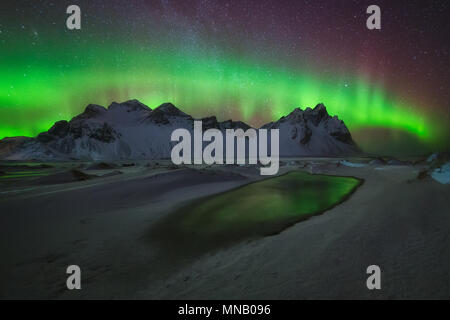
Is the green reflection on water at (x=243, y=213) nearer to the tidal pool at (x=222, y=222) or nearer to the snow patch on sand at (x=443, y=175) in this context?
the tidal pool at (x=222, y=222)

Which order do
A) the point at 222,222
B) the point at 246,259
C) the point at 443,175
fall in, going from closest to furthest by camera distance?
1. the point at 246,259
2. the point at 222,222
3. the point at 443,175

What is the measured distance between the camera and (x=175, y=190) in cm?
1636

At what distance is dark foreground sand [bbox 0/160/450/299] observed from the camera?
3906 mm

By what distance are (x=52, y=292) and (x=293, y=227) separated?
7.19 metres

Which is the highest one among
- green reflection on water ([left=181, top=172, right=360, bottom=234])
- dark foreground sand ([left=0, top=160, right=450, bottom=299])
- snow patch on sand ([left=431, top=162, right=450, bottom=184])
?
snow patch on sand ([left=431, top=162, right=450, bottom=184])

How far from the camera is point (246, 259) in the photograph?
5277mm

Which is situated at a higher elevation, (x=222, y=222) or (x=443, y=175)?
(x=443, y=175)

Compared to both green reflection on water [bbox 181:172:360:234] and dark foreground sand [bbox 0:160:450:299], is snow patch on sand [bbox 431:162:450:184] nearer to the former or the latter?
dark foreground sand [bbox 0:160:450:299]

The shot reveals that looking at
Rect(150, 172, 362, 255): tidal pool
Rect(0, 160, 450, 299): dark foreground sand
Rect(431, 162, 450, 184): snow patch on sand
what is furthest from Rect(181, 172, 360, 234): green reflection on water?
Rect(431, 162, 450, 184): snow patch on sand

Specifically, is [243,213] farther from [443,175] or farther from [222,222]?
[443,175]

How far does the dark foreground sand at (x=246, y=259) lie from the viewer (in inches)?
154

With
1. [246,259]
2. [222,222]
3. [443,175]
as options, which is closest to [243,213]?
[222,222]
